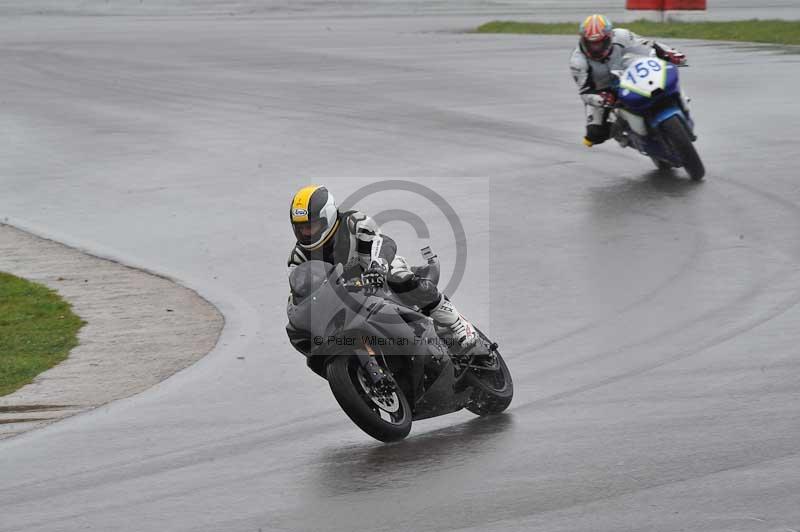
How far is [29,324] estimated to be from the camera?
11523 millimetres

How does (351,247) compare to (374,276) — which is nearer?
(374,276)

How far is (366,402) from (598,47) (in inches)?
375

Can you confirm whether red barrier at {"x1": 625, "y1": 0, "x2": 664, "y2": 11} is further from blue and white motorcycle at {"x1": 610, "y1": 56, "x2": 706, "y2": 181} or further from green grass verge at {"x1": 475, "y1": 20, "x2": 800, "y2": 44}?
blue and white motorcycle at {"x1": 610, "y1": 56, "x2": 706, "y2": 181}

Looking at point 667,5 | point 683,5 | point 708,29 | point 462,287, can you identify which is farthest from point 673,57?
point 683,5

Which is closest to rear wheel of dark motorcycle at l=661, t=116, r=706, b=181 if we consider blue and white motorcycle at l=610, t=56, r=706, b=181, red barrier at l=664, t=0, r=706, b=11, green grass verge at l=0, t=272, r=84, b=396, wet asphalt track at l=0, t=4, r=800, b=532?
blue and white motorcycle at l=610, t=56, r=706, b=181

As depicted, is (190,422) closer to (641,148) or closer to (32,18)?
(641,148)

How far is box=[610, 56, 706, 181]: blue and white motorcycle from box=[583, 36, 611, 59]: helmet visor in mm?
386

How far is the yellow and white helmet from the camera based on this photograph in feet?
26.1

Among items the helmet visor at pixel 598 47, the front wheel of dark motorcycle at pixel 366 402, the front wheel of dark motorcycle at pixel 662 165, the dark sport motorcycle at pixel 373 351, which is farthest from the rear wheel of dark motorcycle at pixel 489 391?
the helmet visor at pixel 598 47

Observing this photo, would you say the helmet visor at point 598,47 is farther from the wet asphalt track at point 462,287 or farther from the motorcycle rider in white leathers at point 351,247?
the motorcycle rider in white leathers at point 351,247

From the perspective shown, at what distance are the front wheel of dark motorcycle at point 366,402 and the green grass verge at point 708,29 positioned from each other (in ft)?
75.0

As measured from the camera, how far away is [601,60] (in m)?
16.6

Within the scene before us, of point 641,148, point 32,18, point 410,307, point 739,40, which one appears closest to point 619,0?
point 739,40

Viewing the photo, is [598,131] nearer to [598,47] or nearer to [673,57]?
[598,47]
